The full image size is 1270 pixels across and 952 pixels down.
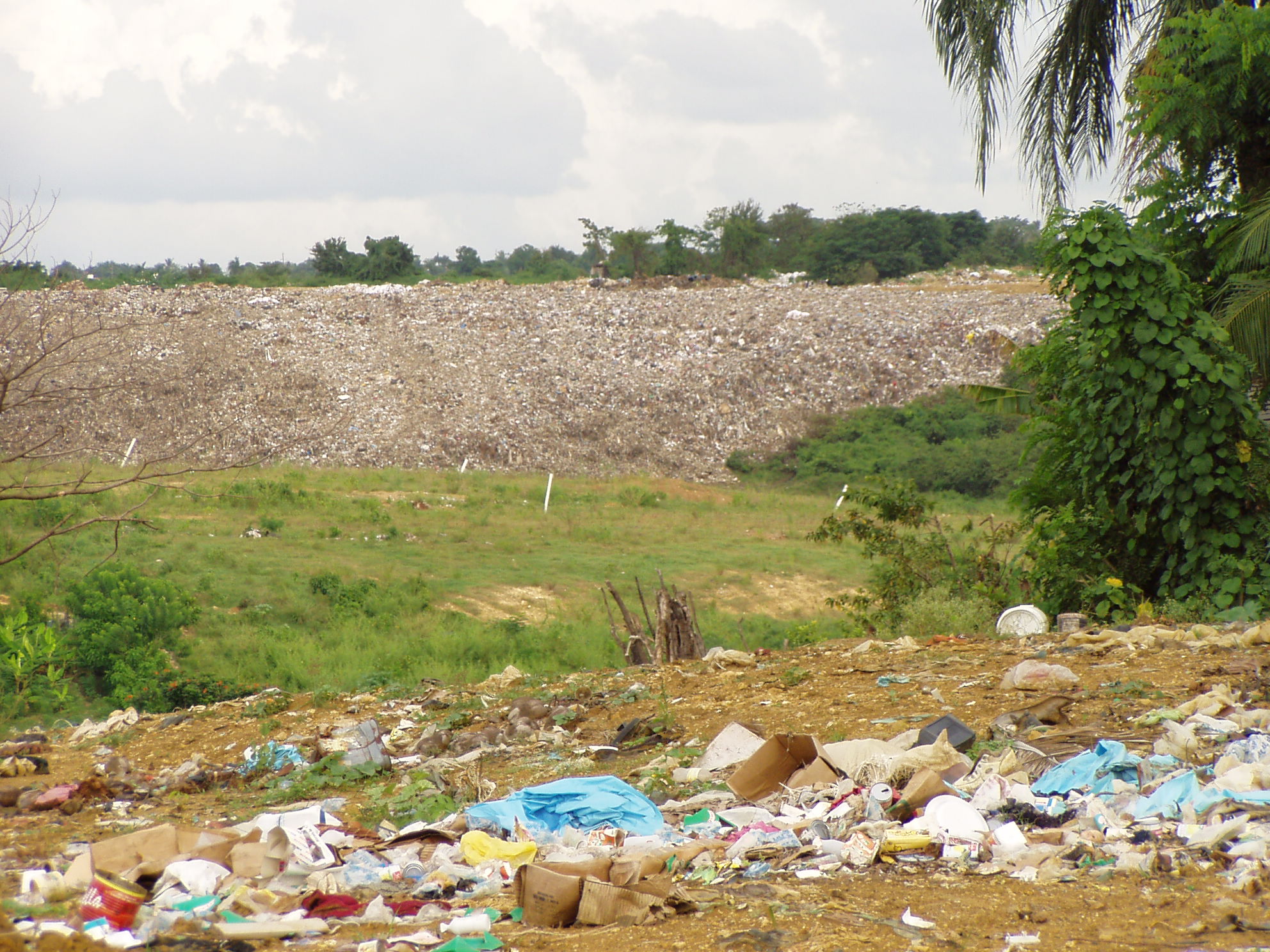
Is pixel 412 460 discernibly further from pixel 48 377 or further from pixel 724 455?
pixel 48 377

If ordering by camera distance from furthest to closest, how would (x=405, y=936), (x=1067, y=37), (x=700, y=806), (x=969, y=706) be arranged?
(x=1067, y=37)
(x=969, y=706)
(x=700, y=806)
(x=405, y=936)

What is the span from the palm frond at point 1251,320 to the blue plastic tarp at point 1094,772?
155 inches

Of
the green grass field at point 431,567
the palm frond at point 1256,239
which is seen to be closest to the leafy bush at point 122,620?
the green grass field at point 431,567

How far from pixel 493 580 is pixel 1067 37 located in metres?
8.11

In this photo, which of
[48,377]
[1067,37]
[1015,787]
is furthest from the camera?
[1067,37]

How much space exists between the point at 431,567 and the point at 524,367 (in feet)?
41.2

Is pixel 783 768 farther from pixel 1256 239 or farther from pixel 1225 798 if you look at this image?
pixel 1256 239

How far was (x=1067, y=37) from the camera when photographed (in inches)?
296

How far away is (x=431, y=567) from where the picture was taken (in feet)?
41.2

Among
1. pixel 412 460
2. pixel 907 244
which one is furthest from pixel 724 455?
pixel 907 244

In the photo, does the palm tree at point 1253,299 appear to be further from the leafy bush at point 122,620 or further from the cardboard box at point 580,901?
the leafy bush at point 122,620

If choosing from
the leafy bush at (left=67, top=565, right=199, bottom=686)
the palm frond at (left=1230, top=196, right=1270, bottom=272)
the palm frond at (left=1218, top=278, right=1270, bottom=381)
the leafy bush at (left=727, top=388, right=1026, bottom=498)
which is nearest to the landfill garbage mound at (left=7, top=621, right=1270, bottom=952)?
the palm frond at (left=1218, top=278, right=1270, bottom=381)

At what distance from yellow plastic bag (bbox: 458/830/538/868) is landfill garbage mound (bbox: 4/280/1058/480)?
1778 cm

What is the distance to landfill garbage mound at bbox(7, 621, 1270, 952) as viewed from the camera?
249cm
